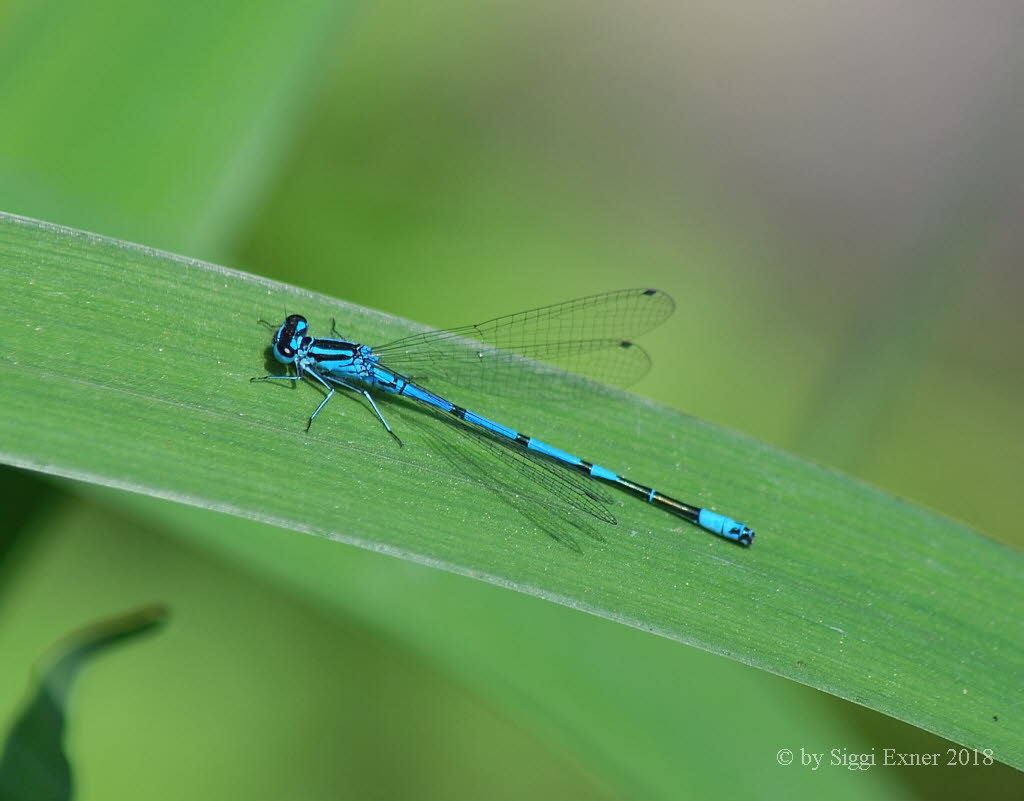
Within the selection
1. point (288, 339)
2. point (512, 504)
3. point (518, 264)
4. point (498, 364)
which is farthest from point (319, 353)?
point (518, 264)

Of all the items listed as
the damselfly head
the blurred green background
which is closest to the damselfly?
the damselfly head

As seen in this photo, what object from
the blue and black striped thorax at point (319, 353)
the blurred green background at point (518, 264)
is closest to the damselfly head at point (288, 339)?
the blue and black striped thorax at point (319, 353)

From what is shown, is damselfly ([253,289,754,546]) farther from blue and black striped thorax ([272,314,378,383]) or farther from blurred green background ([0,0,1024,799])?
blurred green background ([0,0,1024,799])

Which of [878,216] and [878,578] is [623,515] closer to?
[878,578]

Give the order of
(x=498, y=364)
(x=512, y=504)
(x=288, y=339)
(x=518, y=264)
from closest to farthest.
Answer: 1. (x=512, y=504)
2. (x=288, y=339)
3. (x=498, y=364)
4. (x=518, y=264)

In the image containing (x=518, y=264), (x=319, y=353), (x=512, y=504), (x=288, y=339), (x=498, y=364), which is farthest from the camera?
(x=518, y=264)

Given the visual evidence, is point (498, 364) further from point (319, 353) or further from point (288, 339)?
point (288, 339)

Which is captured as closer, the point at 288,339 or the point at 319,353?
the point at 288,339
